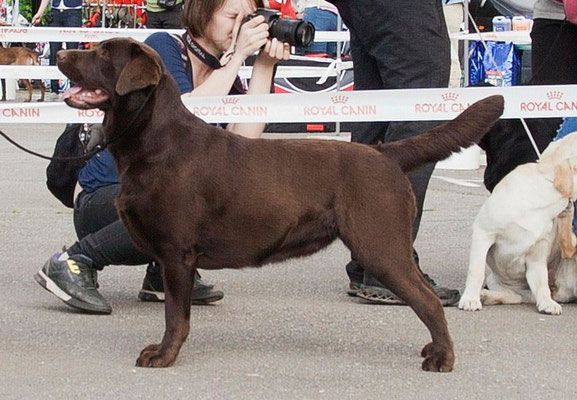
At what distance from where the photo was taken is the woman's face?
4609 mm

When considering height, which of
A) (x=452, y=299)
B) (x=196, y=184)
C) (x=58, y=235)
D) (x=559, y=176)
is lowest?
(x=58, y=235)

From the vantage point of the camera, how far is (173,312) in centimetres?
385

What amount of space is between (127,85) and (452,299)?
2.10 metres

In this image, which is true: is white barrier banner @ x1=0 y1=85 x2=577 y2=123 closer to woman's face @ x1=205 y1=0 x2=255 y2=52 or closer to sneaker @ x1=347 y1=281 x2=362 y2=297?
woman's face @ x1=205 y1=0 x2=255 y2=52

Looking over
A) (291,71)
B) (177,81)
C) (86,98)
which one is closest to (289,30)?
(177,81)

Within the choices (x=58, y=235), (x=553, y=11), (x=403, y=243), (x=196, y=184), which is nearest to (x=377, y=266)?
(x=403, y=243)

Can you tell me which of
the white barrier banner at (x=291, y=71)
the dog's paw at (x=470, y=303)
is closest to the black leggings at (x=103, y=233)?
the dog's paw at (x=470, y=303)

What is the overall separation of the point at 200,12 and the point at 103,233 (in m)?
1.07

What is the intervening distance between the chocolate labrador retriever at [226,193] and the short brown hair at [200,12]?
2.69 ft

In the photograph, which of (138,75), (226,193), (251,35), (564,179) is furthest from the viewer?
(564,179)

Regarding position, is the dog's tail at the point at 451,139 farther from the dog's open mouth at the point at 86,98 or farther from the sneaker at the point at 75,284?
the sneaker at the point at 75,284

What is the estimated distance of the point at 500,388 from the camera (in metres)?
3.72

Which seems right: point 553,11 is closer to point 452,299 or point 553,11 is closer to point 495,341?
point 452,299

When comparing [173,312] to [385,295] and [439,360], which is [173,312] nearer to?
[439,360]
